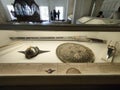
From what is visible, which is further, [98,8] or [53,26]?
[98,8]

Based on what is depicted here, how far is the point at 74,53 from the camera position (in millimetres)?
662

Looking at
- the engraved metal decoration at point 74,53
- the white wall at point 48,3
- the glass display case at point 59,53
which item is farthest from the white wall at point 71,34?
the white wall at point 48,3

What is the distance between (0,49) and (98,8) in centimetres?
86

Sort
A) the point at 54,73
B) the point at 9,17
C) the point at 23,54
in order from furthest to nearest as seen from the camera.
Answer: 1. the point at 9,17
2. the point at 23,54
3. the point at 54,73

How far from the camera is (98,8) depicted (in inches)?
38.7

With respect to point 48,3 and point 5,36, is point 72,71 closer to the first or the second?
point 5,36

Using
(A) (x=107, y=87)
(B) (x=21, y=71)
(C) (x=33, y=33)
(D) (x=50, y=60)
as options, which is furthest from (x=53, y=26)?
(A) (x=107, y=87)

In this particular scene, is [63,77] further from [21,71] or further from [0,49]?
[0,49]

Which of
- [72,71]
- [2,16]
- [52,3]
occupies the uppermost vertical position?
[52,3]

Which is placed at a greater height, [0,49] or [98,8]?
[98,8]

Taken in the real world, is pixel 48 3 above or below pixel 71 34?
above

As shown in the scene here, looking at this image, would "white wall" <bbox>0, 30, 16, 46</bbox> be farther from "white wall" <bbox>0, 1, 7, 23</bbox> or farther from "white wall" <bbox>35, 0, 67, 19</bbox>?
"white wall" <bbox>35, 0, 67, 19</bbox>

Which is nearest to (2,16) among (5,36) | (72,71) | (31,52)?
(5,36)

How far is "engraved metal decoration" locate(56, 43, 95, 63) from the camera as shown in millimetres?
622
